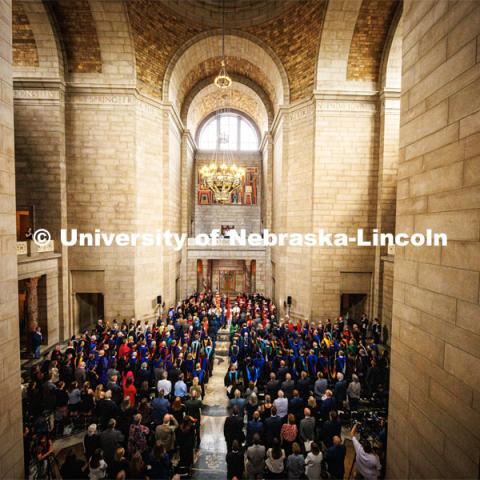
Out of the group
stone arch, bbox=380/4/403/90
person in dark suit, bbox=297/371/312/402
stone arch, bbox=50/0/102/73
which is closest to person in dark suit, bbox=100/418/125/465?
person in dark suit, bbox=297/371/312/402

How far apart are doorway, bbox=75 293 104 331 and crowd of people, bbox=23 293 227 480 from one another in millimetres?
4281

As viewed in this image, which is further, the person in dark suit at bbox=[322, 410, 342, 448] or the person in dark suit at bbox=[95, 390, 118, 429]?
the person in dark suit at bbox=[95, 390, 118, 429]

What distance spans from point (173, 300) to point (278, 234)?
633 cm

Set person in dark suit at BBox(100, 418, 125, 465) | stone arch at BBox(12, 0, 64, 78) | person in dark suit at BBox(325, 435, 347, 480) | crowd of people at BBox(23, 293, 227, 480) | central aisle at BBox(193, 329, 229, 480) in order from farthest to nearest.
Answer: stone arch at BBox(12, 0, 64, 78) → central aisle at BBox(193, 329, 229, 480) → person in dark suit at BBox(100, 418, 125, 465) → person in dark suit at BBox(325, 435, 347, 480) → crowd of people at BBox(23, 293, 227, 480)

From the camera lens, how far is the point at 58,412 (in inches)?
234

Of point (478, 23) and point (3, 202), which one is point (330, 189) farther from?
point (3, 202)

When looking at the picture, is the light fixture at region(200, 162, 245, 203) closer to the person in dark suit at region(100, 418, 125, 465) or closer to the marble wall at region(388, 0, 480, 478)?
the marble wall at region(388, 0, 480, 478)

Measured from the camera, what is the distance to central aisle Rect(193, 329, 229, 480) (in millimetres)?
5215

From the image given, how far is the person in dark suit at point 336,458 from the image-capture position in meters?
4.51

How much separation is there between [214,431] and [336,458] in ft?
9.17

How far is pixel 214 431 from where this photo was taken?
630cm

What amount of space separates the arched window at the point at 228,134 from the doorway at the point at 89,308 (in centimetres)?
1396

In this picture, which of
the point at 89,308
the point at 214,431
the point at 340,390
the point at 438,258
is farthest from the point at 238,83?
the point at 214,431

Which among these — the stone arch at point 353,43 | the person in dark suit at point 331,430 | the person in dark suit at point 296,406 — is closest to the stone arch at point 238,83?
the stone arch at point 353,43
